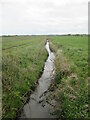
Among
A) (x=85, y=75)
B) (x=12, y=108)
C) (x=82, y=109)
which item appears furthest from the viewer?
(x=85, y=75)

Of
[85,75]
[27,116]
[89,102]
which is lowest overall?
[27,116]

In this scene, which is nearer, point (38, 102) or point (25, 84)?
point (38, 102)

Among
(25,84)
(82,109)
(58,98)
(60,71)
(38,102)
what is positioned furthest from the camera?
(60,71)

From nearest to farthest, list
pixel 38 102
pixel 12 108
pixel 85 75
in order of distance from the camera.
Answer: pixel 12 108 < pixel 38 102 < pixel 85 75

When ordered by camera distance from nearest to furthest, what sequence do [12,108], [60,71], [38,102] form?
[12,108], [38,102], [60,71]

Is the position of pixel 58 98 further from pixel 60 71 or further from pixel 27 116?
pixel 60 71

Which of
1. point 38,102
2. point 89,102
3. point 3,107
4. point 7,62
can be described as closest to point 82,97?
point 89,102

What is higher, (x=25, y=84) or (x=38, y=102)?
(x=25, y=84)

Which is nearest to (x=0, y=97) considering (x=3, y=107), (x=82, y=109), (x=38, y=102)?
(x=3, y=107)

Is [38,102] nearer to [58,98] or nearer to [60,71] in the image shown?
[58,98]
